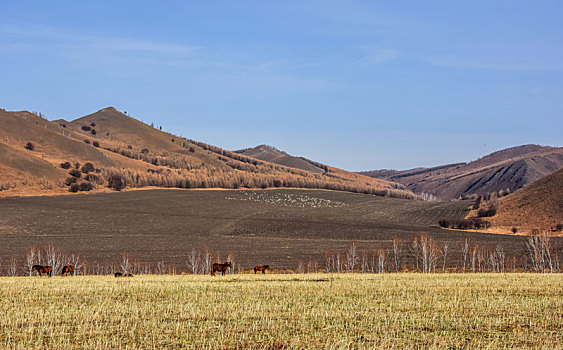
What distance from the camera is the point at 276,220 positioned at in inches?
6432

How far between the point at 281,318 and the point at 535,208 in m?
157

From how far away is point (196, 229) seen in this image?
14362 centimetres

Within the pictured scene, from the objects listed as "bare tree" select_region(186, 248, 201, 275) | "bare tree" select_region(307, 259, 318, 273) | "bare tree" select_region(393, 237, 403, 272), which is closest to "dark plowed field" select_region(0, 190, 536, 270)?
Answer: "bare tree" select_region(186, 248, 201, 275)

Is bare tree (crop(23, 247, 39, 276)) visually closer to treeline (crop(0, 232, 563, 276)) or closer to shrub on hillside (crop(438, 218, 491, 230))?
treeline (crop(0, 232, 563, 276))

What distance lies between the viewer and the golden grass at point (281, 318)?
15.7m

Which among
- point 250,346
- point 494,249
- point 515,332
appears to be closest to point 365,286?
point 515,332

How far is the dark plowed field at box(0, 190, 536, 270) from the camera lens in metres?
107

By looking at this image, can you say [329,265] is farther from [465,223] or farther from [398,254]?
[465,223]

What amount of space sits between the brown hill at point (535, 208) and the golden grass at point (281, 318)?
428 ft

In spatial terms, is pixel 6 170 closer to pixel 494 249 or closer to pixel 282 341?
pixel 494 249

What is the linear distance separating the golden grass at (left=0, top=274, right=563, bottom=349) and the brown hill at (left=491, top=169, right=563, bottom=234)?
13060 cm

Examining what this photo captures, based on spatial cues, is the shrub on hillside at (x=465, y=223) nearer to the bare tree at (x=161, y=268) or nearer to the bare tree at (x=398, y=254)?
the bare tree at (x=398, y=254)

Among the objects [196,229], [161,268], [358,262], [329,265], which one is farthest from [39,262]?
[196,229]

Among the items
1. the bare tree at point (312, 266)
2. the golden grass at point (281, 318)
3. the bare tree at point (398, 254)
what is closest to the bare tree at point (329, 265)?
the bare tree at point (312, 266)
